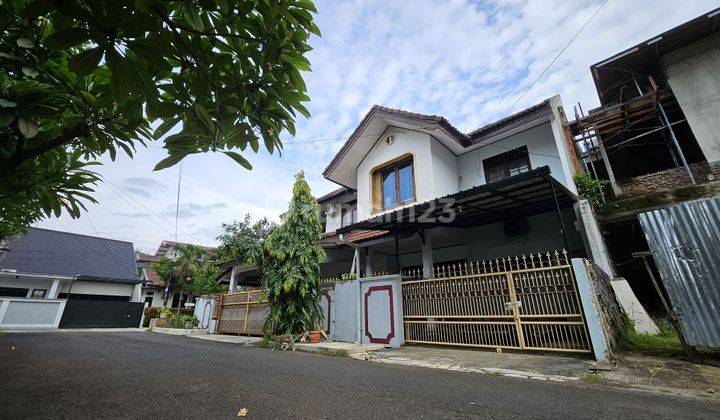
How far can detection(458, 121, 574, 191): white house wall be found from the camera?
8898 millimetres

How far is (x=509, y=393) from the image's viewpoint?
3301 millimetres

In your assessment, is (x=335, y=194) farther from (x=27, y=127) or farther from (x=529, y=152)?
(x=27, y=127)

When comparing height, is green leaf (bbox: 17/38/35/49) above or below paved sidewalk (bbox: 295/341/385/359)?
above

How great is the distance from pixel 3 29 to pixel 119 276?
A: 90.4ft

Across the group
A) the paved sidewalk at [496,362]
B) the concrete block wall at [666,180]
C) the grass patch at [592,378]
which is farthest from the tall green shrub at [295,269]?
the concrete block wall at [666,180]

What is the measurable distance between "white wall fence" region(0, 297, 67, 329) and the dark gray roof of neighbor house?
4.13m

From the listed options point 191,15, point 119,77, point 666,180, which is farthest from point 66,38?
point 666,180

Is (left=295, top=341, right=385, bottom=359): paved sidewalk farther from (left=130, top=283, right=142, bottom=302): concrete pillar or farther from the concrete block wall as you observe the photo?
(left=130, top=283, right=142, bottom=302): concrete pillar

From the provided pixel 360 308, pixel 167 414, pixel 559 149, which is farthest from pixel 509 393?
pixel 559 149

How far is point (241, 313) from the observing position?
12.7m

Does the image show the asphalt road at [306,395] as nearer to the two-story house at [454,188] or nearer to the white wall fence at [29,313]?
the two-story house at [454,188]

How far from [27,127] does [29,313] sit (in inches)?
849

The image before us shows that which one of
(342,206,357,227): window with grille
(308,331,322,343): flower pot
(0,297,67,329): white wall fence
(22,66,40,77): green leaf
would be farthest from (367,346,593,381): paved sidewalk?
(0,297,67,329): white wall fence

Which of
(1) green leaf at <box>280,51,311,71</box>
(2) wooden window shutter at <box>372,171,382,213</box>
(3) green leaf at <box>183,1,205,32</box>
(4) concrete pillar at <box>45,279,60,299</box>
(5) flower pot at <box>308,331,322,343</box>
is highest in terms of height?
(2) wooden window shutter at <box>372,171,382,213</box>
